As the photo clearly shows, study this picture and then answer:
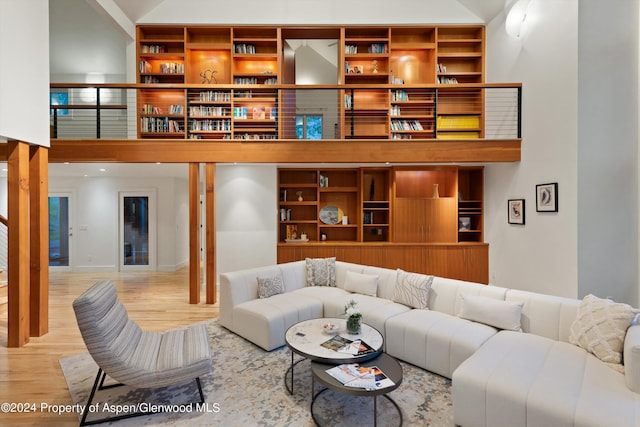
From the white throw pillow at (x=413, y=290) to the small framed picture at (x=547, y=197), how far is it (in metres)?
2.15

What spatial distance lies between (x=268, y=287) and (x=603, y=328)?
327 centimetres

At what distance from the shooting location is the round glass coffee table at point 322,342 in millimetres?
2352

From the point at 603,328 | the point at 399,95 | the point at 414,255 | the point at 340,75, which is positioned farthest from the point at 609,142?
the point at 340,75

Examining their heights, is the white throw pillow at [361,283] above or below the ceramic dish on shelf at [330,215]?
below

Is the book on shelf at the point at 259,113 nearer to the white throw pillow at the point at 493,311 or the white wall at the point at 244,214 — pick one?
the white wall at the point at 244,214

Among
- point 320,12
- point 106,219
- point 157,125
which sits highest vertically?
point 320,12

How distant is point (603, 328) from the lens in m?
2.26

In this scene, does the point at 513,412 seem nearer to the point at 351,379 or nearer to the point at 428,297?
the point at 351,379

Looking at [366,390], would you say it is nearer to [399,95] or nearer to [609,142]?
[609,142]

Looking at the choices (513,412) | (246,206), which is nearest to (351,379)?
(513,412)

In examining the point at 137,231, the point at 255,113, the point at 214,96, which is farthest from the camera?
the point at 137,231

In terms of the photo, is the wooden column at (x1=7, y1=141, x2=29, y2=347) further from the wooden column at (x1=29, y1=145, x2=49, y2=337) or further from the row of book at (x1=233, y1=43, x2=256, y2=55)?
the row of book at (x1=233, y1=43, x2=256, y2=55)

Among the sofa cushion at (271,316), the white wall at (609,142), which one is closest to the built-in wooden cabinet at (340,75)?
the white wall at (609,142)

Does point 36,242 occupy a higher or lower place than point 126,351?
higher
